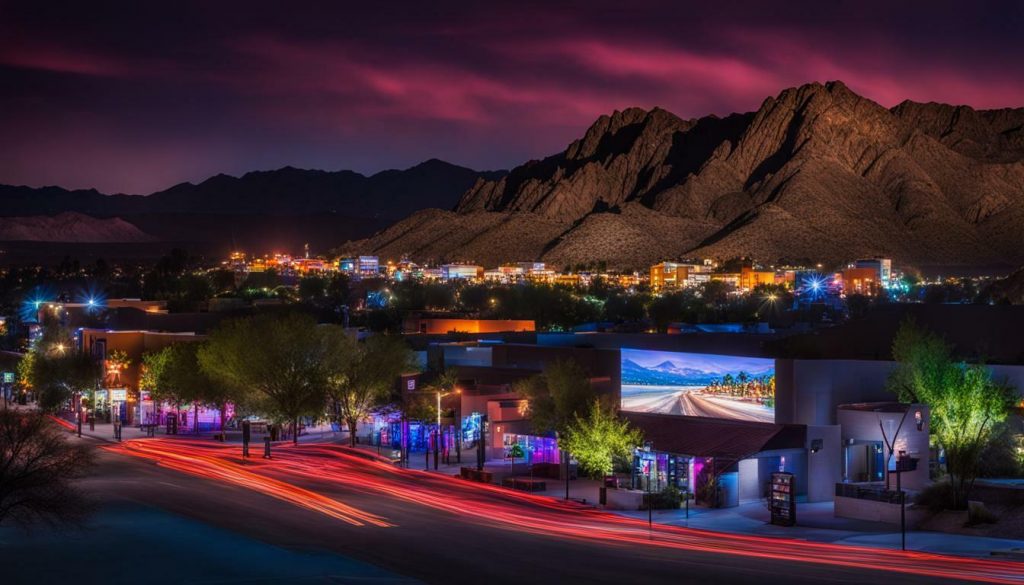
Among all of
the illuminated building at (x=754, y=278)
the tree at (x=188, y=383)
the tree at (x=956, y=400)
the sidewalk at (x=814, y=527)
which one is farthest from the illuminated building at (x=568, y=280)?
the sidewalk at (x=814, y=527)

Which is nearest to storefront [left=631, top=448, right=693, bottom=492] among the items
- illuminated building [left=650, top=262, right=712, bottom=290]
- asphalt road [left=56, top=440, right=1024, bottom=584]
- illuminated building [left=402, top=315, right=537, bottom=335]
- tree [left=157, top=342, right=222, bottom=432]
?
asphalt road [left=56, top=440, right=1024, bottom=584]

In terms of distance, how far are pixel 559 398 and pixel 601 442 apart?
13.4 feet

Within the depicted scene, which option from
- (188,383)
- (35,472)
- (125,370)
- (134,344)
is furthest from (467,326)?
(35,472)

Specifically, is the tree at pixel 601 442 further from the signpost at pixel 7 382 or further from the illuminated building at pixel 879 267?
the illuminated building at pixel 879 267

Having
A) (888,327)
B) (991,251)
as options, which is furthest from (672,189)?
(888,327)

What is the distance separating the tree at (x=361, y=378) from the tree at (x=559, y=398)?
9.72 meters

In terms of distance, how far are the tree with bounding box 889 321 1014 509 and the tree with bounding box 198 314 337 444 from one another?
76.1 feet

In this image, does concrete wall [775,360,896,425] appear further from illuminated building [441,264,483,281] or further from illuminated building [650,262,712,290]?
illuminated building [441,264,483,281]

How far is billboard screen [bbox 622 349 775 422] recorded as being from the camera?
1630 inches

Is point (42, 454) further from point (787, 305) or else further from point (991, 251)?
point (991, 251)

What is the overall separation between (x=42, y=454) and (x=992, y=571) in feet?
61.8

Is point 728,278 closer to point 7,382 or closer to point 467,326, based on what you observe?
point 467,326

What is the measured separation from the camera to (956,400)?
125 feet

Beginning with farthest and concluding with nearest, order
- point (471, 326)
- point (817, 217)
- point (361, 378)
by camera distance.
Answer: point (817, 217)
point (471, 326)
point (361, 378)
